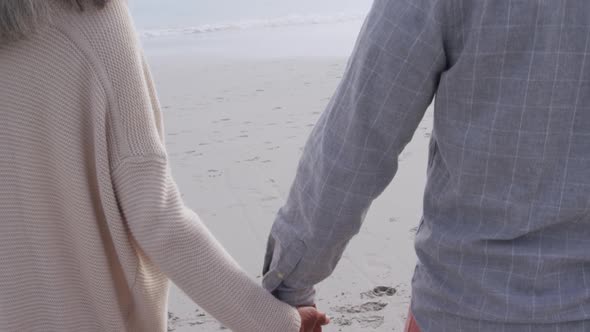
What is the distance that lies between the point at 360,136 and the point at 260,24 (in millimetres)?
18008

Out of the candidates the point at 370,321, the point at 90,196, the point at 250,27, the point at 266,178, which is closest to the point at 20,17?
the point at 90,196

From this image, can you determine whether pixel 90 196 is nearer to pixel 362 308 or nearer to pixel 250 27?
pixel 362 308

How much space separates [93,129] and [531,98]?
936mm

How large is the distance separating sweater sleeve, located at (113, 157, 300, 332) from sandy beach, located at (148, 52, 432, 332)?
156 cm

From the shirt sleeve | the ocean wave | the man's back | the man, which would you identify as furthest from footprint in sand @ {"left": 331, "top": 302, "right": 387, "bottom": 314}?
the ocean wave

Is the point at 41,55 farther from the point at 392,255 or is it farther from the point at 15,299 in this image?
the point at 392,255

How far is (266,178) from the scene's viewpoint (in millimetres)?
5582

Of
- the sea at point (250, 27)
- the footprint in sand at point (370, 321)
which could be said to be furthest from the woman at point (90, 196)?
the sea at point (250, 27)

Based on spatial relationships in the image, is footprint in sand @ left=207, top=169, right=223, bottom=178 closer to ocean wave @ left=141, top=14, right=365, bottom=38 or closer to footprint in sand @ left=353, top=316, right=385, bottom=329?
footprint in sand @ left=353, top=316, right=385, bottom=329

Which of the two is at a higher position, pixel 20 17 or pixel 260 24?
pixel 20 17

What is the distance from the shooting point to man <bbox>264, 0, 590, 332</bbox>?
1296mm

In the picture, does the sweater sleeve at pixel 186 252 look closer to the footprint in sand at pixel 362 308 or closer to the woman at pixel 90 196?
the woman at pixel 90 196

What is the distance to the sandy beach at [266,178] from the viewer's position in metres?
3.63

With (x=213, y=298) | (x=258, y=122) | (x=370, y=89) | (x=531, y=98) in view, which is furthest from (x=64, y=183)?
(x=258, y=122)
